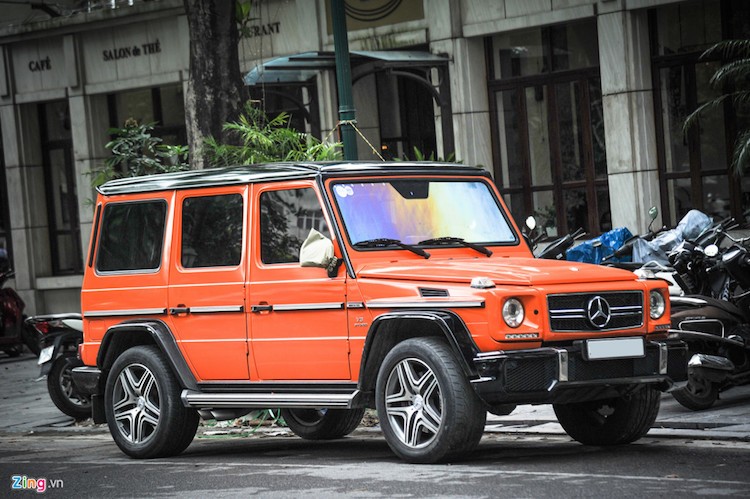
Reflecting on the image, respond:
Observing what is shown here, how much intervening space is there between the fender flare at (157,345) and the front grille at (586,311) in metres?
3.03

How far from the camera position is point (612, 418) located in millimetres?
9617

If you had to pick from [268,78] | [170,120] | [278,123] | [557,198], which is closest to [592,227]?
[557,198]

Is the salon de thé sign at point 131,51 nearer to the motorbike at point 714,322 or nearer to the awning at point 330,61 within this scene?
the awning at point 330,61

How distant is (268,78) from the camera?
2052 centimetres

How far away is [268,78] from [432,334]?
11874 mm

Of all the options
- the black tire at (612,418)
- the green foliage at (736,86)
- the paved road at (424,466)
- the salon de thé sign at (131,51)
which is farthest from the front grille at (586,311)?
the salon de thé sign at (131,51)

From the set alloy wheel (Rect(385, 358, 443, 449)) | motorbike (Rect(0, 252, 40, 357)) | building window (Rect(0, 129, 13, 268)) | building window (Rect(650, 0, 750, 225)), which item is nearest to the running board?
alloy wheel (Rect(385, 358, 443, 449))

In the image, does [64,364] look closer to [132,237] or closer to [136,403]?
[132,237]

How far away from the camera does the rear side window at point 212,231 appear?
34.4 ft

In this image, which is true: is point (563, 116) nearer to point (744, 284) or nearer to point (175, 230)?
point (744, 284)

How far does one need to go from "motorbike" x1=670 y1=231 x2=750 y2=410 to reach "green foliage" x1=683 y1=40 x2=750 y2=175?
3.21 metres

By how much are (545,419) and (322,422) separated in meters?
1.78

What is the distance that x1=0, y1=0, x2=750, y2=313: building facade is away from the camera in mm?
18172

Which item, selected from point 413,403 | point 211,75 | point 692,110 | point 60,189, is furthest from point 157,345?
point 60,189
